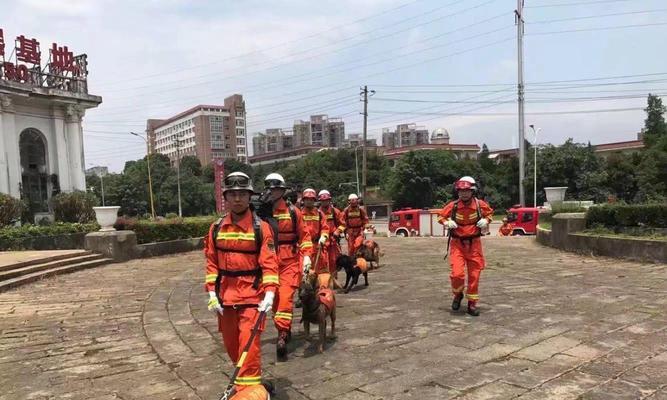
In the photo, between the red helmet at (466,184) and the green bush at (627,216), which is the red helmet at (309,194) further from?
the green bush at (627,216)

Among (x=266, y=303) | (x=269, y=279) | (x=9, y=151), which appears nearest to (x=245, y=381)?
(x=266, y=303)

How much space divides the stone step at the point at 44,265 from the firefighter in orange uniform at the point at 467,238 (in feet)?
28.9

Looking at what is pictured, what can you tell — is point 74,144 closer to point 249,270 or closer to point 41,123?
point 41,123

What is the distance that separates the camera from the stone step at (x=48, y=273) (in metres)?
9.87

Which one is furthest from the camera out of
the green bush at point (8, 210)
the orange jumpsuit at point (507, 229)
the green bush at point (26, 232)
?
the orange jumpsuit at point (507, 229)

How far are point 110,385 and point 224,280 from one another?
5.25ft

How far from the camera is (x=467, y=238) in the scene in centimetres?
655

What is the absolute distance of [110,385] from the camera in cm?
437

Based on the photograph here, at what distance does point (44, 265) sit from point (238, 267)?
985 cm

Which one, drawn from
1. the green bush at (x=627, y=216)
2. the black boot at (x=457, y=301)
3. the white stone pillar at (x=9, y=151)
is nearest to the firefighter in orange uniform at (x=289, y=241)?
the black boot at (x=457, y=301)

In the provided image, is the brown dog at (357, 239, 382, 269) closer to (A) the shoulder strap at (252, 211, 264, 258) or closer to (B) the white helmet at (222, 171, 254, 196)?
(A) the shoulder strap at (252, 211, 264, 258)

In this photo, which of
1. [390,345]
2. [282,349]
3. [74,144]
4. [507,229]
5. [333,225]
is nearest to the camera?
[282,349]

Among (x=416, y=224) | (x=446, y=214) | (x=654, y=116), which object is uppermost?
(x=654, y=116)

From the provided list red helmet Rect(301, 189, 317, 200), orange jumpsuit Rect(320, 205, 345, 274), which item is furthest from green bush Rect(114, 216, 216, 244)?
red helmet Rect(301, 189, 317, 200)
